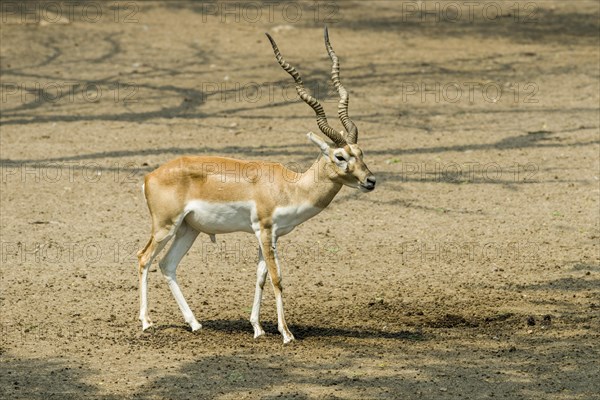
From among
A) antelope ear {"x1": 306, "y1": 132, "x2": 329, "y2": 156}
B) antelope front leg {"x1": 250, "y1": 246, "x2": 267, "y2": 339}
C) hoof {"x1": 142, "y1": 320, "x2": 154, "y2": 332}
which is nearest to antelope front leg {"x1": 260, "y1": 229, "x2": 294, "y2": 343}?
antelope front leg {"x1": 250, "y1": 246, "x2": 267, "y2": 339}

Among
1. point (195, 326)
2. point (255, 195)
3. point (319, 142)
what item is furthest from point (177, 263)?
point (319, 142)

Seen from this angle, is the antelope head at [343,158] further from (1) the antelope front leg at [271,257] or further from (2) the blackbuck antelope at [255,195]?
(1) the antelope front leg at [271,257]

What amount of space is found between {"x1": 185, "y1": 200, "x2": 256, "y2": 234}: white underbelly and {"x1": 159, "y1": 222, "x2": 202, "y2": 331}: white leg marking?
1.15 feet

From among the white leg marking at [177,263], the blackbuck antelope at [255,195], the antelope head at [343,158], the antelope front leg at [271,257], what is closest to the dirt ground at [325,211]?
the white leg marking at [177,263]

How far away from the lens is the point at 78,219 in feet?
39.1

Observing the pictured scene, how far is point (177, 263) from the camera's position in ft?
29.7

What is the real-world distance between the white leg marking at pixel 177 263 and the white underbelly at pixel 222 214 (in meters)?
0.35

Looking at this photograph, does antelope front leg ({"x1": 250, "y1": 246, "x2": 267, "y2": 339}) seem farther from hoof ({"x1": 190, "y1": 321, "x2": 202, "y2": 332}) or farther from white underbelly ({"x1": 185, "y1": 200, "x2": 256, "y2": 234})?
hoof ({"x1": 190, "y1": 321, "x2": 202, "y2": 332})

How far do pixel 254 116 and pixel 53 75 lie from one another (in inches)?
153

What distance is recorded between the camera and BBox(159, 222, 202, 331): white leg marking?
8.90 meters

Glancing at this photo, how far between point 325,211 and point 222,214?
378 centimetres

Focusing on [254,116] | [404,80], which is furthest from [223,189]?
[404,80]

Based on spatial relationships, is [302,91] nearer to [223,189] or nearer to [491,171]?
[223,189]

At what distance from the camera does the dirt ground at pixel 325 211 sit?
26.5 feet
